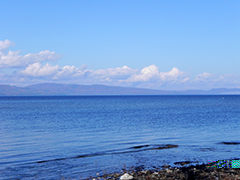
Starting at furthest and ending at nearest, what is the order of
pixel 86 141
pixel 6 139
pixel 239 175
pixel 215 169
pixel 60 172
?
pixel 6 139
pixel 86 141
pixel 60 172
pixel 215 169
pixel 239 175

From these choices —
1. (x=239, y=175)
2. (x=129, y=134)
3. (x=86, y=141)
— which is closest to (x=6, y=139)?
(x=86, y=141)

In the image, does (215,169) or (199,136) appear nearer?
(215,169)

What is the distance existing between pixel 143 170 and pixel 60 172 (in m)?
5.69

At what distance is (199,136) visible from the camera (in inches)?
1412

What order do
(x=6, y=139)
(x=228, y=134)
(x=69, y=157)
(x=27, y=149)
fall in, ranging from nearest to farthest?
(x=69, y=157) < (x=27, y=149) < (x=6, y=139) < (x=228, y=134)

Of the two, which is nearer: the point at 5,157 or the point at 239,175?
the point at 239,175

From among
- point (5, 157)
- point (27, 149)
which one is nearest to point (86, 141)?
point (27, 149)

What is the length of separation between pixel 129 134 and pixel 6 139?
14.7 m

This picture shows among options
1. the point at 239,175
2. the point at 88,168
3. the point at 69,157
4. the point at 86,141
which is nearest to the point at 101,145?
the point at 86,141

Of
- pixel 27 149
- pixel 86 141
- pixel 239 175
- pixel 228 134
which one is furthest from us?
pixel 228 134

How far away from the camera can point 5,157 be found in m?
25.6

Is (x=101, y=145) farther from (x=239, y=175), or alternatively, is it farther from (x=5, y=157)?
(x=239, y=175)

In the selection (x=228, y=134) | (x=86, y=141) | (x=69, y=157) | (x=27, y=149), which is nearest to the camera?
(x=69, y=157)

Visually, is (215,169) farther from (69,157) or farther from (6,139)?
(6,139)
